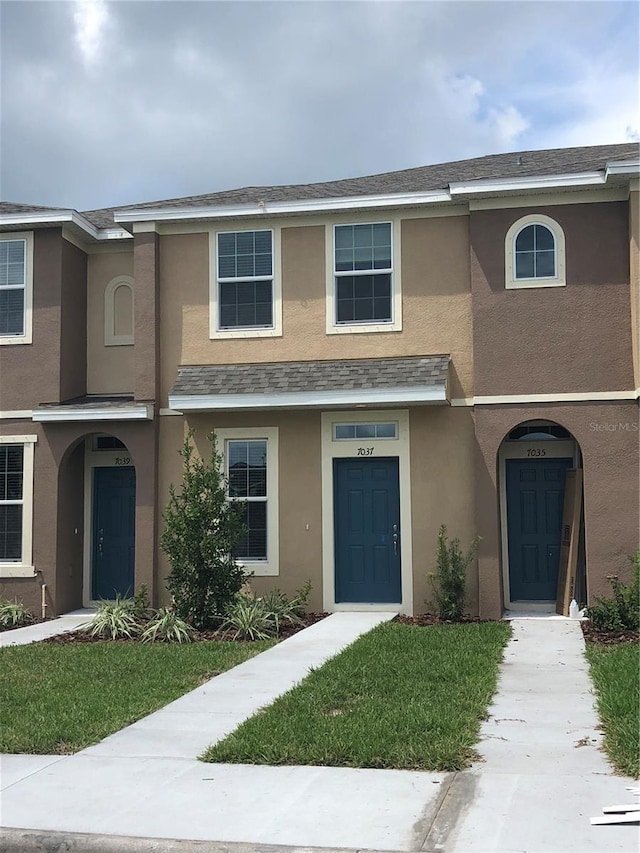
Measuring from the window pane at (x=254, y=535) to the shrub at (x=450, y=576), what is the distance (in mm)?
2660

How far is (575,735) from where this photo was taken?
23.6 feet

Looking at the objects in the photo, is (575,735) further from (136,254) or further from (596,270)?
(136,254)

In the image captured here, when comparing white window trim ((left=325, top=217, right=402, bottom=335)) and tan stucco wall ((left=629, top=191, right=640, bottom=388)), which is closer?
tan stucco wall ((left=629, top=191, right=640, bottom=388))

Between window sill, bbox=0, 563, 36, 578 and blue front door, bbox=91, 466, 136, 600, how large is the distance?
118 cm

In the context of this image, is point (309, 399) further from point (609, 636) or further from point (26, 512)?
point (609, 636)

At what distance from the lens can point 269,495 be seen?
14.6 metres

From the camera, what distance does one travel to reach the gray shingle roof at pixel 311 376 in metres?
13.7

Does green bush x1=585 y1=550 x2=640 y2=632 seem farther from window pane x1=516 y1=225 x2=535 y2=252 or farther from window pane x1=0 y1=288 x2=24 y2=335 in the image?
window pane x1=0 y1=288 x2=24 y2=335

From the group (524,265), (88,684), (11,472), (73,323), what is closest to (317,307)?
(524,265)

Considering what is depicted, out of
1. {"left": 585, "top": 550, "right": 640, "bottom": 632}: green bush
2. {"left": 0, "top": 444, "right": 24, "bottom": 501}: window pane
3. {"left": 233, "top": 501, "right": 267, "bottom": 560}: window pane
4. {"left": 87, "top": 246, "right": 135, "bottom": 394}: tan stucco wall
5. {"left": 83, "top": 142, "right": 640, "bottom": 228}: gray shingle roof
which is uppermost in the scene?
{"left": 83, "top": 142, "right": 640, "bottom": 228}: gray shingle roof

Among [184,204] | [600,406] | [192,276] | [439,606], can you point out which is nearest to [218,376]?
[192,276]

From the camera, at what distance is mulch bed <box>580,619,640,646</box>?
11375 millimetres

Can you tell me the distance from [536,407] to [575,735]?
7.00 m

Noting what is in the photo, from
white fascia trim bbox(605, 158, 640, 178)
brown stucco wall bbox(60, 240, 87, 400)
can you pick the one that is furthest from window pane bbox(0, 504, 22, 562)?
white fascia trim bbox(605, 158, 640, 178)
